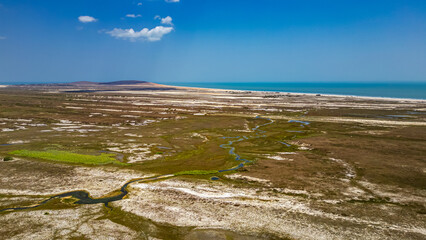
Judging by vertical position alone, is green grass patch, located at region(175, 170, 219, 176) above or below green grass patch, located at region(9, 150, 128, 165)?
below

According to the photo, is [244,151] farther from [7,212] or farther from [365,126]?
[365,126]

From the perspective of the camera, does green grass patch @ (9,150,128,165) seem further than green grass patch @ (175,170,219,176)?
Yes

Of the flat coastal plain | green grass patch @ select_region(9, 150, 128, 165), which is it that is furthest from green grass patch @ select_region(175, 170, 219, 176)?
green grass patch @ select_region(9, 150, 128, 165)

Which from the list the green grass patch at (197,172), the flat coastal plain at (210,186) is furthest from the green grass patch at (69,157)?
the green grass patch at (197,172)

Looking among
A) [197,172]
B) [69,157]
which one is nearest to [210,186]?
[197,172]

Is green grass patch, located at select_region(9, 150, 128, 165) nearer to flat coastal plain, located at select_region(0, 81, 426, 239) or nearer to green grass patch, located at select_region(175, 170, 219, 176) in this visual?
flat coastal plain, located at select_region(0, 81, 426, 239)

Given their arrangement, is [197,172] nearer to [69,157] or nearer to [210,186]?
[210,186]

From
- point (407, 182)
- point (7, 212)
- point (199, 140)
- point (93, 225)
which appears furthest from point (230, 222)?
point (199, 140)

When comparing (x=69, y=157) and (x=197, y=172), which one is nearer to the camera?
(x=197, y=172)

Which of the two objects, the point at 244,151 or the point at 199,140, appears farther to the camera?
the point at 199,140
